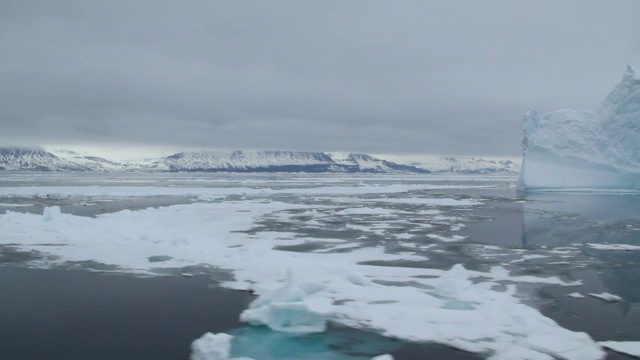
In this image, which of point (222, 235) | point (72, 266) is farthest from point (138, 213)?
point (72, 266)

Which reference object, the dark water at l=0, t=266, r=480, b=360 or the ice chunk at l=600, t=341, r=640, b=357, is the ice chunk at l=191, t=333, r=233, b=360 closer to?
the dark water at l=0, t=266, r=480, b=360

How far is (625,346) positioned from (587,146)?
117 feet

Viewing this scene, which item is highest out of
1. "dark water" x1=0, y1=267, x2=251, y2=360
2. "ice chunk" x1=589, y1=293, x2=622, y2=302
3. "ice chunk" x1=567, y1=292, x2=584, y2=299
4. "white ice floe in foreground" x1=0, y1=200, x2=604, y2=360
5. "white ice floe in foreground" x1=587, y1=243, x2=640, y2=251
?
"white ice floe in foreground" x1=587, y1=243, x2=640, y2=251

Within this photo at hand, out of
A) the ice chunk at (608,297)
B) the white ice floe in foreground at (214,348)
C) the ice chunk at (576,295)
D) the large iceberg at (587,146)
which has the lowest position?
the white ice floe in foreground at (214,348)

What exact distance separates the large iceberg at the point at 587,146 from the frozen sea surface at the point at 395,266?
20.0m

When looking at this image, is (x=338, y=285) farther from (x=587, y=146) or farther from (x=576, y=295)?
(x=587, y=146)

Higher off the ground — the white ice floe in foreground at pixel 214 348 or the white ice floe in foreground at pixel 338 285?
the white ice floe in foreground at pixel 338 285

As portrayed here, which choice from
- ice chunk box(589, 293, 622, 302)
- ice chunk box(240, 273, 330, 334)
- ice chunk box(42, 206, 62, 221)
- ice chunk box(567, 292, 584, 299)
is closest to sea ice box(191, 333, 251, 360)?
ice chunk box(240, 273, 330, 334)

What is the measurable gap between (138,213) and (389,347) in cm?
1470

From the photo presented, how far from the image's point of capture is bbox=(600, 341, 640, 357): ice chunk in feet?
17.3

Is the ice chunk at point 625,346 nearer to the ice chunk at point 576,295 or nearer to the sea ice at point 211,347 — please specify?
the ice chunk at point 576,295

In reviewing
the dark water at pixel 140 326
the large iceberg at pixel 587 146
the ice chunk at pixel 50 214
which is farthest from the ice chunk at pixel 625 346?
the large iceberg at pixel 587 146

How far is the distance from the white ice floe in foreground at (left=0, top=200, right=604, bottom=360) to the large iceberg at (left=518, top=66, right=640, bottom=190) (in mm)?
30009

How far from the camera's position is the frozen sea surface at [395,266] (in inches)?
237
